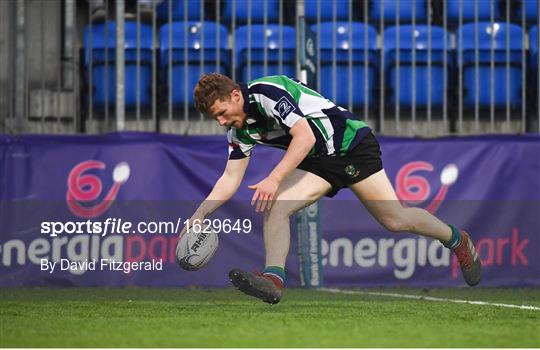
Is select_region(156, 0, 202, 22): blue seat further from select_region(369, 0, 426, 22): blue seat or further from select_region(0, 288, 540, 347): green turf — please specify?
select_region(0, 288, 540, 347): green turf

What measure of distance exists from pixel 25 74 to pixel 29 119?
439mm

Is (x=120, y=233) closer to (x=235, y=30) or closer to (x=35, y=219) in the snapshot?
(x=35, y=219)

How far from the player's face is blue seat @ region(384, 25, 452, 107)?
475 cm

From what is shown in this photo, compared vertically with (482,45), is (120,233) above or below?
below

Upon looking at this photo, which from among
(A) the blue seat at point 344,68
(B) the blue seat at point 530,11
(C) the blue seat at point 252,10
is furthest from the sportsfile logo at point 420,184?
(B) the blue seat at point 530,11

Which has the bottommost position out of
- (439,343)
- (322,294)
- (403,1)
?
(322,294)

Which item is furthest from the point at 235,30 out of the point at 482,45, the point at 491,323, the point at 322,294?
the point at 491,323

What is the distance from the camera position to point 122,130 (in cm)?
1217

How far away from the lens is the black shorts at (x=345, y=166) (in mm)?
8172

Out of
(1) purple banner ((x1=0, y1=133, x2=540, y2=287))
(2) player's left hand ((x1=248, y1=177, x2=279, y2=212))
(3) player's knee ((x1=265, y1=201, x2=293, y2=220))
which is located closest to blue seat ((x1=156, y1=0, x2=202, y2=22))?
(1) purple banner ((x1=0, y1=133, x2=540, y2=287))

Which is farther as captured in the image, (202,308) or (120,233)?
(120,233)

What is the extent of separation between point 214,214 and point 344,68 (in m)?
2.08

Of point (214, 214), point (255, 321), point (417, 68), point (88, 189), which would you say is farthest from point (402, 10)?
point (255, 321)

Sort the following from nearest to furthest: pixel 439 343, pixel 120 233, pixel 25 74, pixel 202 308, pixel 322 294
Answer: pixel 439 343
pixel 202 308
pixel 322 294
pixel 120 233
pixel 25 74
